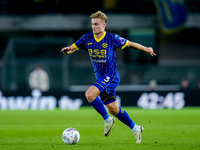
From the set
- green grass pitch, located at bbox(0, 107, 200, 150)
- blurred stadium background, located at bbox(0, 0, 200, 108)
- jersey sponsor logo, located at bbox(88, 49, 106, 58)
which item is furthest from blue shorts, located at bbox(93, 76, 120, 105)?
blurred stadium background, located at bbox(0, 0, 200, 108)

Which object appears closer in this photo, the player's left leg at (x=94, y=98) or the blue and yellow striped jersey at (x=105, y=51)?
the player's left leg at (x=94, y=98)

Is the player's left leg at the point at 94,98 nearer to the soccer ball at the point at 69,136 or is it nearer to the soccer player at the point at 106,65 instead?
the soccer player at the point at 106,65

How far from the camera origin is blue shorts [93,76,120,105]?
736 cm

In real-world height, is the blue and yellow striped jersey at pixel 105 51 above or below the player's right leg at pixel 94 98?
above

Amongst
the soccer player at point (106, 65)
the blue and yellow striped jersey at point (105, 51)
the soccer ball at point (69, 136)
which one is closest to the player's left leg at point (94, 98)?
the soccer player at point (106, 65)

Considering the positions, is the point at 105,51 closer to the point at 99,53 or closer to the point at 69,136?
the point at 99,53

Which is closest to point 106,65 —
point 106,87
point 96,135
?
point 106,87

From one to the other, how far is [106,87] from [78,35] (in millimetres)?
19994

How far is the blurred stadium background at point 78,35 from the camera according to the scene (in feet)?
72.1

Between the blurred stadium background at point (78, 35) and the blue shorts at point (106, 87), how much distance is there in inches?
527

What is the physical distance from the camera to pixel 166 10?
2220cm

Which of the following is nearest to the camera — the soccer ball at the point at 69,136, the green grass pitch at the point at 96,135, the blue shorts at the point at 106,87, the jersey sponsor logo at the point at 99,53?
the green grass pitch at the point at 96,135

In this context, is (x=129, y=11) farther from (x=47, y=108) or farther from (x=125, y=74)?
(x=47, y=108)

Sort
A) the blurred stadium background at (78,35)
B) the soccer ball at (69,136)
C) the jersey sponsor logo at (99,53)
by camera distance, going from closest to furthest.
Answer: the soccer ball at (69,136)
the jersey sponsor logo at (99,53)
the blurred stadium background at (78,35)
